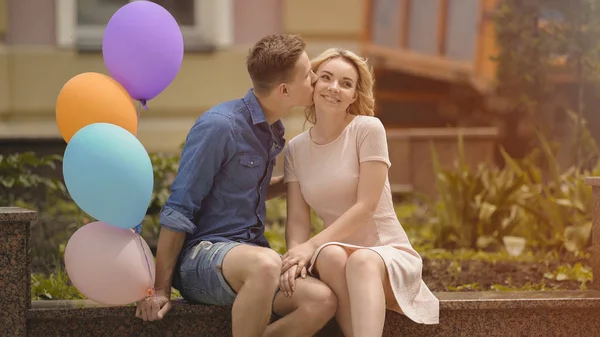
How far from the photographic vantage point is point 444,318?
3.83 meters

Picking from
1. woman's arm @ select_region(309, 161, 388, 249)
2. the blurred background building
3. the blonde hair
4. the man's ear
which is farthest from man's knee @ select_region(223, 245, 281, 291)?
the blurred background building

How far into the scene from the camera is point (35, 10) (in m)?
7.62

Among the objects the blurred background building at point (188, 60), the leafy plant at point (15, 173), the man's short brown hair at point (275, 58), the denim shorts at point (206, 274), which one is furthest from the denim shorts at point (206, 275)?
the blurred background building at point (188, 60)

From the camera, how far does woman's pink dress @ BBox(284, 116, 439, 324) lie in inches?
144

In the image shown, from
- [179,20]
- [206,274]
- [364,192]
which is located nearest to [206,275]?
[206,274]

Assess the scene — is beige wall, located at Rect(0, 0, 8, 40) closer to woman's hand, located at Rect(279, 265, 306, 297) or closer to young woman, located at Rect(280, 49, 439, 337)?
young woman, located at Rect(280, 49, 439, 337)

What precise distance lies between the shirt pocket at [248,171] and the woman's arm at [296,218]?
7.8 inches

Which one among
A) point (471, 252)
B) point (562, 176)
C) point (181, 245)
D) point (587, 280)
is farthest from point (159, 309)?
point (562, 176)

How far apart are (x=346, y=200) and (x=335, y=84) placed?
0.44 meters

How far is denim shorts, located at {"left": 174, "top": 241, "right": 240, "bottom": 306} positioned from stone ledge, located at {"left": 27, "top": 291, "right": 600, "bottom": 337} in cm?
7

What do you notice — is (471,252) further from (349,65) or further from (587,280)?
(349,65)

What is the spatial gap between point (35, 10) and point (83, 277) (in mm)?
4752

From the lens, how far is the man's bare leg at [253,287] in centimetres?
338

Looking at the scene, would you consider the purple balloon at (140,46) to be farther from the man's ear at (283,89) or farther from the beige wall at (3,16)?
the beige wall at (3,16)
